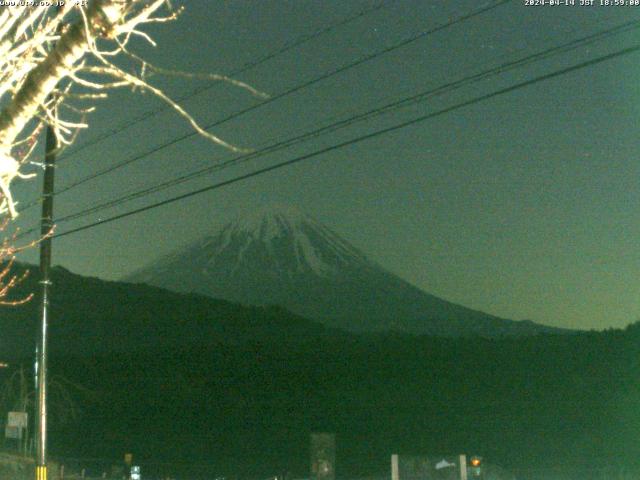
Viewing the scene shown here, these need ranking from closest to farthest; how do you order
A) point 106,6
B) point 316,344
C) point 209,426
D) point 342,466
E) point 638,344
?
point 106,6 → point 342,466 → point 209,426 → point 638,344 → point 316,344

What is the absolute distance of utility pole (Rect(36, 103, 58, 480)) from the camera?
53.4 ft

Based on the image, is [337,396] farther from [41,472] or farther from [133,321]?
[41,472]

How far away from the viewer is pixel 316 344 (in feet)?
367

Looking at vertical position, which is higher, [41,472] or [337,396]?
[337,396]

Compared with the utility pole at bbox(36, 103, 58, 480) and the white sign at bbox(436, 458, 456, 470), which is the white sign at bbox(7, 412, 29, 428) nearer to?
the utility pole at bbox(36, 103, 58, 480)

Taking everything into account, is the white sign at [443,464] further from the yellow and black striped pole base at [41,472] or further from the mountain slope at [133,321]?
the mountain slope at [133,321]

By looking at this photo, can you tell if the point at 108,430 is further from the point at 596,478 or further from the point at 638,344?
the point at 638,344

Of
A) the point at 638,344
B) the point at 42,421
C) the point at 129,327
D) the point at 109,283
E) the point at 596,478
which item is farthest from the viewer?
the point at 109,283

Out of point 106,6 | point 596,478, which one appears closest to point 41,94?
point 106,6

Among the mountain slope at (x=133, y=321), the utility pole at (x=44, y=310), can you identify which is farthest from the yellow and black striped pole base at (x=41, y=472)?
the mountain slope at (x=133, y=321)

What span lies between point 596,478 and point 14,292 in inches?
2655

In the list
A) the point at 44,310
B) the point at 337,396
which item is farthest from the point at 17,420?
the point at 337,396

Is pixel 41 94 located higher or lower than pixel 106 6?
lower

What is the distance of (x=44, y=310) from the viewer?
656 inches
